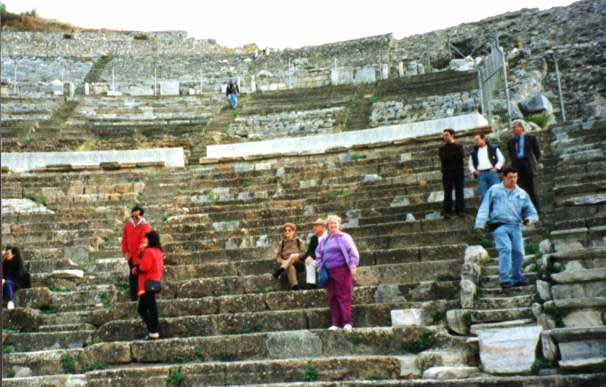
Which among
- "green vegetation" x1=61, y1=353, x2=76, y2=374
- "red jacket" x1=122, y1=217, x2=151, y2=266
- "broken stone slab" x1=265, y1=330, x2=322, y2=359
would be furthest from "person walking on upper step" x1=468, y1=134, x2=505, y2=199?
"green vegetation" x1=61, y1=353, x2=76, y2=374

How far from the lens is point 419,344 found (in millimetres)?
7723

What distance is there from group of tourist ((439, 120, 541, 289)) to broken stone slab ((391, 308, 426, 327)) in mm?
958

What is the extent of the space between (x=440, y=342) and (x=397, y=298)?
133 cm

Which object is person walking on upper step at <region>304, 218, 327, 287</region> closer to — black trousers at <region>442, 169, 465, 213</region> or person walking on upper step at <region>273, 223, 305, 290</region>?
person walking on upper step at <region>273, 223, 305, 290</region>

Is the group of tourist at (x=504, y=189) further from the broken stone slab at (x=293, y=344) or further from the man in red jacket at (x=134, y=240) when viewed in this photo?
the man in red jacket at (x=134, y=240)

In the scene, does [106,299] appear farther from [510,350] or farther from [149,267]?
[510,350]

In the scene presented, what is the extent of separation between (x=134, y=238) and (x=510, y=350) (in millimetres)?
5060

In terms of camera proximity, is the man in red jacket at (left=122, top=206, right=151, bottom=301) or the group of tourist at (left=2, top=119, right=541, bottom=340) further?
the man in red jacket at (left=122, top=206, right=151, bottom=301)

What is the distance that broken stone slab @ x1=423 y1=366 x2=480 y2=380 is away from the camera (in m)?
6.79

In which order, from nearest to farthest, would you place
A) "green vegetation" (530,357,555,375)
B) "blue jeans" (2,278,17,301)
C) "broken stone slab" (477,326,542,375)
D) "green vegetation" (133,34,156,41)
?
1. "green vegetation" (530,357,555,375)
2. "broken stone slab" (477,326,542,375)
3. "blue jeans" (2,278,17,301)
4. "green vegetation" (133,34,156,41)

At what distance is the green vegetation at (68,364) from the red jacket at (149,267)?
1.07 m

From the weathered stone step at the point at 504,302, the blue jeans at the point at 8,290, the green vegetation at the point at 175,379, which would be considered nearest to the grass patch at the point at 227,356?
the green vegetation at the point at 175,379

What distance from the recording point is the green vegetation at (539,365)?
21.8ft

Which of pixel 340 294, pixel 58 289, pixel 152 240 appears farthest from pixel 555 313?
pixel 58 289
